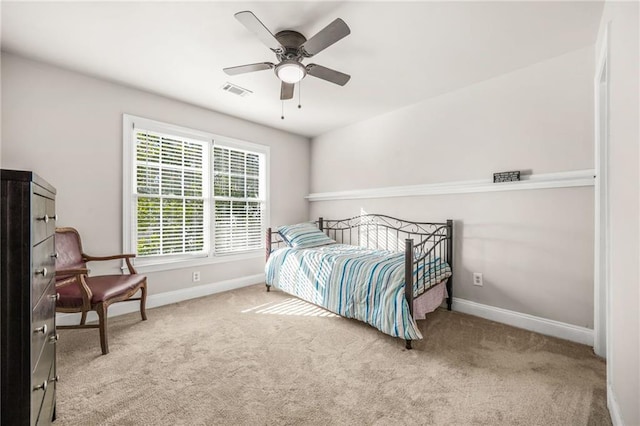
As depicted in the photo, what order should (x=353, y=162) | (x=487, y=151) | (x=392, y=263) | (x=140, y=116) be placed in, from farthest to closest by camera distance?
(x=353, y=162) → (x=140, y=116) → (x=487, y=151) → (x=392, y=263)

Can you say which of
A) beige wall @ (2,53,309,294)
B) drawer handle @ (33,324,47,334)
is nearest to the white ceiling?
beige wall @ (2,53,309,294)

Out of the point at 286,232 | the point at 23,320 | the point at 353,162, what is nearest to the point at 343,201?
the point at 353,162

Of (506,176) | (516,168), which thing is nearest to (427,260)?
(506,176)

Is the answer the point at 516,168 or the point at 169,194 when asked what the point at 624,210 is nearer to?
the point at 516,168

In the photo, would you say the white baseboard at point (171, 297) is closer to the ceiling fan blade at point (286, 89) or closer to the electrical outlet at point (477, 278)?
the ceiling fan blade at point (286, 89)

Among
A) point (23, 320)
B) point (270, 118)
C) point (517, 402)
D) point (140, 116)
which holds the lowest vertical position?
point (517, 402)

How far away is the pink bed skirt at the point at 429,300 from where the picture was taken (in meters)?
2.31

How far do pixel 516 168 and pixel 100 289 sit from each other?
3699mm

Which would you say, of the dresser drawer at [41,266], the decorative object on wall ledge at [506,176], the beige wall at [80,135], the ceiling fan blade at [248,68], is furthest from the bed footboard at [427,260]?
the beige wall at [80,135]

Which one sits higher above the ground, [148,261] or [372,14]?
[372,14]

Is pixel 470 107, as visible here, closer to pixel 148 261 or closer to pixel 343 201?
pixel 343 201

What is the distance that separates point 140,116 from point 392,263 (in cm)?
305

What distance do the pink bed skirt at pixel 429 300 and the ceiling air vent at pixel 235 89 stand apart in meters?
2.68

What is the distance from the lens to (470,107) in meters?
2.84
